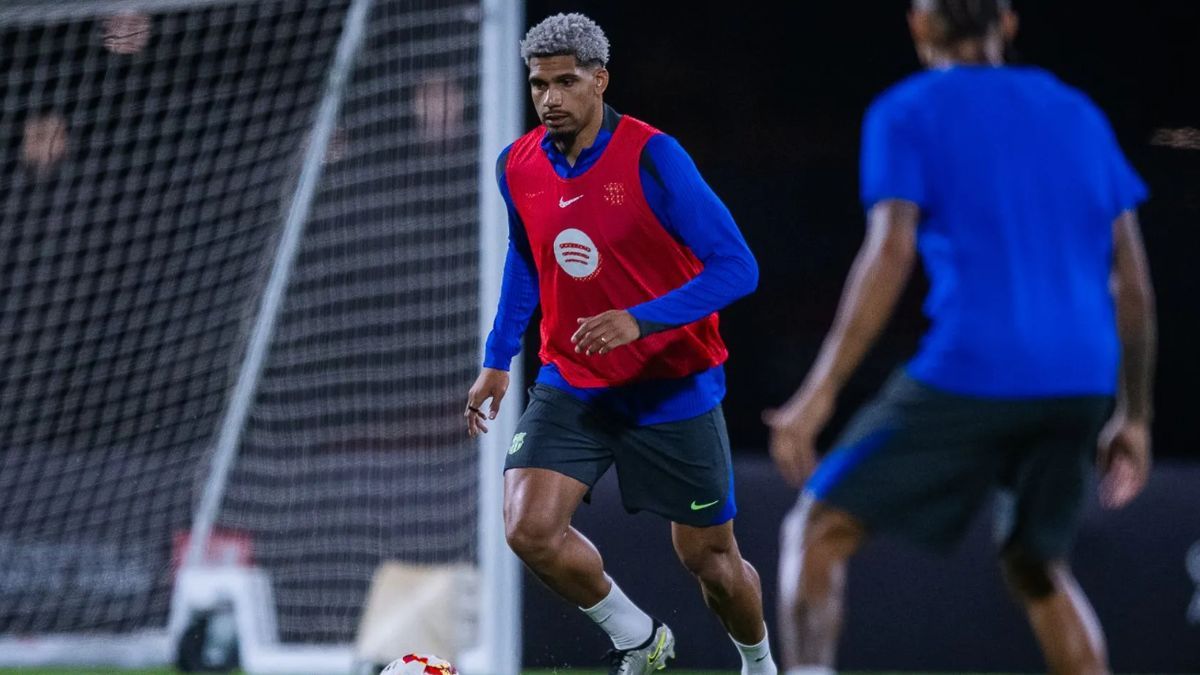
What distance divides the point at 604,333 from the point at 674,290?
0.32 meters

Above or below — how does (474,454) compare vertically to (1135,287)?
below

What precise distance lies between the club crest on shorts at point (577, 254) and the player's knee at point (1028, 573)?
1.69 metres

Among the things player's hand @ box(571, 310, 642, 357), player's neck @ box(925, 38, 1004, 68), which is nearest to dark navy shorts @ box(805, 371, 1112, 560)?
player's neck @ box(925, 38, 1004, 68)

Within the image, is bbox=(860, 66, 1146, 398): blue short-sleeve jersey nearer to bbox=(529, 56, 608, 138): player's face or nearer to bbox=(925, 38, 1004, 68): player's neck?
bbox=(925, 38, 1004, 68): player's neck

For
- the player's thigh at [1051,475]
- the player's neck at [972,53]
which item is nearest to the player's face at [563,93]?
the player's neck at [972,53]

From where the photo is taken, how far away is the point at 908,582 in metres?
7.47

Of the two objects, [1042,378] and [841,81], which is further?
[841,81]

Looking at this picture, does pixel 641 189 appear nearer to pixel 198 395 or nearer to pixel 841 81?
pixel 198 395

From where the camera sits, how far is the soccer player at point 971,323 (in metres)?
3.15

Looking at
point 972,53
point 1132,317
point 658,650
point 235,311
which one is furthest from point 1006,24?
point 235,311

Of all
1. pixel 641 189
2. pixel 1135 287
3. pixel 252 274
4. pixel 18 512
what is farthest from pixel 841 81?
pixel 1135 287

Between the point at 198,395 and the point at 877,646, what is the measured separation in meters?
4.03

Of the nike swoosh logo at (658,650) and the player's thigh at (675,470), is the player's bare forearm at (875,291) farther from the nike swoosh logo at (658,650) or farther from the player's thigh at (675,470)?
A: the nike swoosh logo at (658,650)

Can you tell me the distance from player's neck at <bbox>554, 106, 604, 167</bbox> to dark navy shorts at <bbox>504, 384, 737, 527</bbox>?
67cm
